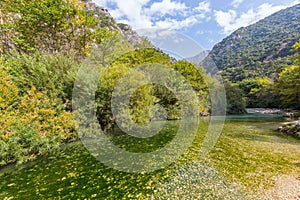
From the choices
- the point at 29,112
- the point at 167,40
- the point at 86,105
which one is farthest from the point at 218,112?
the point at 29,112

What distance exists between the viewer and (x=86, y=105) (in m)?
15.5

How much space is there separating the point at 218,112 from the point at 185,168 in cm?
4534

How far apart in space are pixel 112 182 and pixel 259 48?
13372 cm

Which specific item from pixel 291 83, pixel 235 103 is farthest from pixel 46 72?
pixel 235 103

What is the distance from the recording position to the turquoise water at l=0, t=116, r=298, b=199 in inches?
220

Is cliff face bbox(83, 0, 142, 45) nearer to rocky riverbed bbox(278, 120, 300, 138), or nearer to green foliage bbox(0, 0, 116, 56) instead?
green foliage bbox(0, 0, 116, 56)

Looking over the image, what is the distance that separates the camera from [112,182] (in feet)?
21.6

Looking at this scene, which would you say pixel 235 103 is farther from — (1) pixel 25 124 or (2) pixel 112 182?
(1) pixel 25 124

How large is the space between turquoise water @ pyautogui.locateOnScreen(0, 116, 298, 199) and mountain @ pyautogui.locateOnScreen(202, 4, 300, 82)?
59.4 metres

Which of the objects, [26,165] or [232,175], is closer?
[232,175]

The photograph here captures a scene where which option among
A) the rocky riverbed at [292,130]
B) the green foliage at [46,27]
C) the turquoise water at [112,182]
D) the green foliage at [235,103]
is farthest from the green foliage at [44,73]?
the green foliage at [235,103]

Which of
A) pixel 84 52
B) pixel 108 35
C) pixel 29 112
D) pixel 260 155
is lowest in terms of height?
pixel 260 155

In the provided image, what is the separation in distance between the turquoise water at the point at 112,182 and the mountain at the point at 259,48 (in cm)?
5938

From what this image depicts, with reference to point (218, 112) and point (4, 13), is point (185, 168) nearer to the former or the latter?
point (4, 13)
